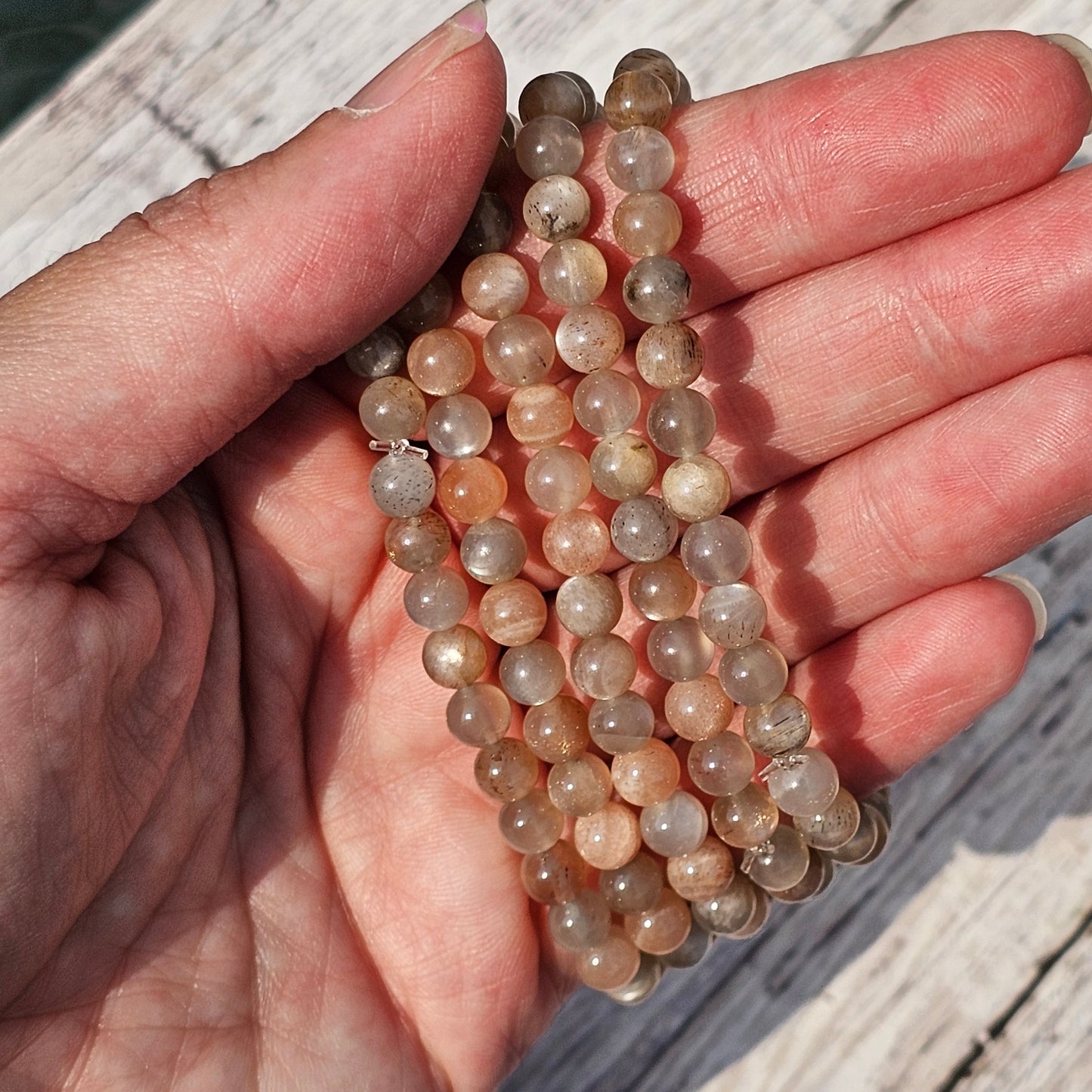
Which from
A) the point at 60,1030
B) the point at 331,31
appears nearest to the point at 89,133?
the point at 331,31

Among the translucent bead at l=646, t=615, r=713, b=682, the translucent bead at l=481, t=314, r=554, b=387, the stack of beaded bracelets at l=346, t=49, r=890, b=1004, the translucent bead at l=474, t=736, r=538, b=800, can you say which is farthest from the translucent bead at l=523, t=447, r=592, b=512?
the translucent bead at l=474, t=736, r=538, b=800

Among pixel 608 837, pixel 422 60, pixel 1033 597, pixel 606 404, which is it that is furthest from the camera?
pixel 1033 597

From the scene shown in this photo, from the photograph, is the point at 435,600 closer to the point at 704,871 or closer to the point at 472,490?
the point at 472,490

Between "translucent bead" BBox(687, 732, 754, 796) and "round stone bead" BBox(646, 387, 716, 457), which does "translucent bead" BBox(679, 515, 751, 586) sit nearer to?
"round stone bead" BBox(646, 387, 716, 457)

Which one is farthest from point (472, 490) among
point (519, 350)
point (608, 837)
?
point (608, 837)

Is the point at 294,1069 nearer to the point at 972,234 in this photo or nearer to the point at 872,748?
the point at 872,748

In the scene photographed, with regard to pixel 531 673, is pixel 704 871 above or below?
below

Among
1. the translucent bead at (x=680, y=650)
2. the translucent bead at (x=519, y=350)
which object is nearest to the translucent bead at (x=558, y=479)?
the translucent bead at (x=519, y=350)
